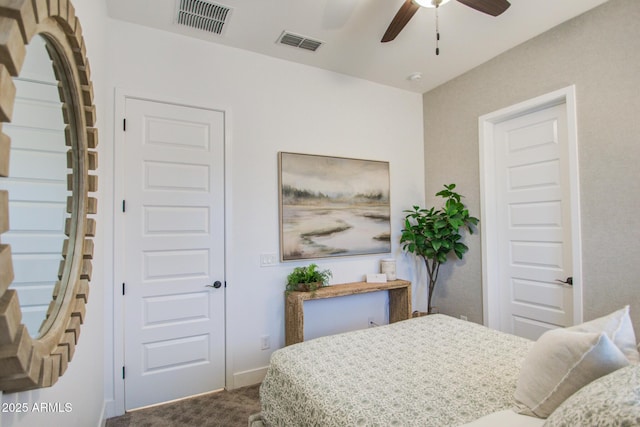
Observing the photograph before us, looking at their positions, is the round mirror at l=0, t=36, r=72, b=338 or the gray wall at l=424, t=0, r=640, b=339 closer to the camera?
the round mirror at l=0, t=36, r=72, b=338

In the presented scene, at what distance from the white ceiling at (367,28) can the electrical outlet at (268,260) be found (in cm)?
192

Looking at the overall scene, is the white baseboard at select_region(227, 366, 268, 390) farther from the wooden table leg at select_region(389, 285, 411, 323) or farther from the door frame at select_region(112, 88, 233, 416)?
the wooden table leg at select_region(389, 285, 411, 323)

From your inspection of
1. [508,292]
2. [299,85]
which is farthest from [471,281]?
[299,85]

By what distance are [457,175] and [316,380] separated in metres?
2.88

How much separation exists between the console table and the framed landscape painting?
363mm

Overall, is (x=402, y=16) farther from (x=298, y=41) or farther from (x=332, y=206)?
(x=332, y=206)

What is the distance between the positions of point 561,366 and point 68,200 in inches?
71.4

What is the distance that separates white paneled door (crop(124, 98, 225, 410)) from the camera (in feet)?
8.18

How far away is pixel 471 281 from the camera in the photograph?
3414 mm

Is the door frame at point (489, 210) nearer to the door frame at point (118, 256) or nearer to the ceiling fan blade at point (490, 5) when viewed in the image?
the ceiling fan blade at point (490, 5)

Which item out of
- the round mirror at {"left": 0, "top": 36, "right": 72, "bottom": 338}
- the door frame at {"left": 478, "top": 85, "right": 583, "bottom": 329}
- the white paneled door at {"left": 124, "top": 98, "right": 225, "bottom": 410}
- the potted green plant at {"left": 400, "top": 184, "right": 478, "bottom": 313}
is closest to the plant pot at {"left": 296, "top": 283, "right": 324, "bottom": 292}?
the white paneled door at {"left": 124, "top": 98, "right": 225, "bottom": 410}

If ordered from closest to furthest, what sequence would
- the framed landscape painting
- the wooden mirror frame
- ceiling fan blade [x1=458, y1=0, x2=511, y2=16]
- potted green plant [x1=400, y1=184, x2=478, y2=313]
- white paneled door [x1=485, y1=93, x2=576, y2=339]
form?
1. the wooden mirror frame
2. ceiling fan blade [x1=458, y1=0, x2=511, y2=16]
3. white paneled door [x1=485, y1=93, x2=576, y2=339]
4. the framed landscape painting
5. potted green plant [x1=400, y1=184, x2=478, y2=313]

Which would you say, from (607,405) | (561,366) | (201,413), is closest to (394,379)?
(561,366)

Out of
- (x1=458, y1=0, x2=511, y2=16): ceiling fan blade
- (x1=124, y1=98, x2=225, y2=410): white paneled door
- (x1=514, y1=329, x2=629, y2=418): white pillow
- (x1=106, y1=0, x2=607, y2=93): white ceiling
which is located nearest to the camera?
(x1=514, y1=329, x2=629, y2=418): white pillow
